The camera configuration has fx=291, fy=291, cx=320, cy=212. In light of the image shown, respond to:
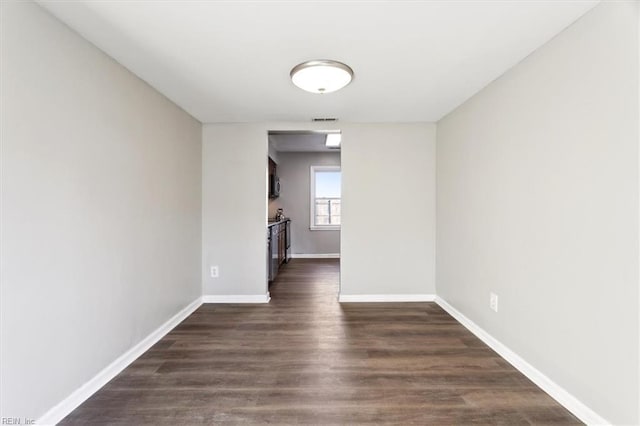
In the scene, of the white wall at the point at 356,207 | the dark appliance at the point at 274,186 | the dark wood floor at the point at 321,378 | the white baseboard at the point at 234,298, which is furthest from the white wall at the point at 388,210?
the dark appliance at the point at 274,186

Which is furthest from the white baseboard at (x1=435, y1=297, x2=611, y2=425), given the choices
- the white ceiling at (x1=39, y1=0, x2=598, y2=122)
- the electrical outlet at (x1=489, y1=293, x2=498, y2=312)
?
the white ceiling at (x1=39, y1=0, x2=598, y2=122)

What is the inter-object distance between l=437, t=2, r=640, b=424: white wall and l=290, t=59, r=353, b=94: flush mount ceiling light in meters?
1.23

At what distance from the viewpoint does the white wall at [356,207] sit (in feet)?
11.5

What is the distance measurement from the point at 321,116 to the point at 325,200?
3599 mm

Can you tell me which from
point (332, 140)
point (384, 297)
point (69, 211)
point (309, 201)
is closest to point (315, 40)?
point (69, 211)

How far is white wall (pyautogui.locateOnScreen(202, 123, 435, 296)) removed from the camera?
3.49 m

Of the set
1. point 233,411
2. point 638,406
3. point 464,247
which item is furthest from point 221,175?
point 638,406

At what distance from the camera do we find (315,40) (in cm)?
178

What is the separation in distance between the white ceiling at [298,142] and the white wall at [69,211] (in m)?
2.90

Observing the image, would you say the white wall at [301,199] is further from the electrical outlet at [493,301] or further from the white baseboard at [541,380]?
the electrical outlet at [493,301]

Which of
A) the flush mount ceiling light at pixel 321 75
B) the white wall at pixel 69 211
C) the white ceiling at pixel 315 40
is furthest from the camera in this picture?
the flush mount ceiling light at pixel 321 75

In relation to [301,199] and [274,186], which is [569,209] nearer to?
[274,186]

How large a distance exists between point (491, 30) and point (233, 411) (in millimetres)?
2626

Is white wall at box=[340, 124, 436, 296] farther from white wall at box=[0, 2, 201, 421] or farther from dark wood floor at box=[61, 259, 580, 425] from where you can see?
white wall at box=[0, 2, 201, 421]
